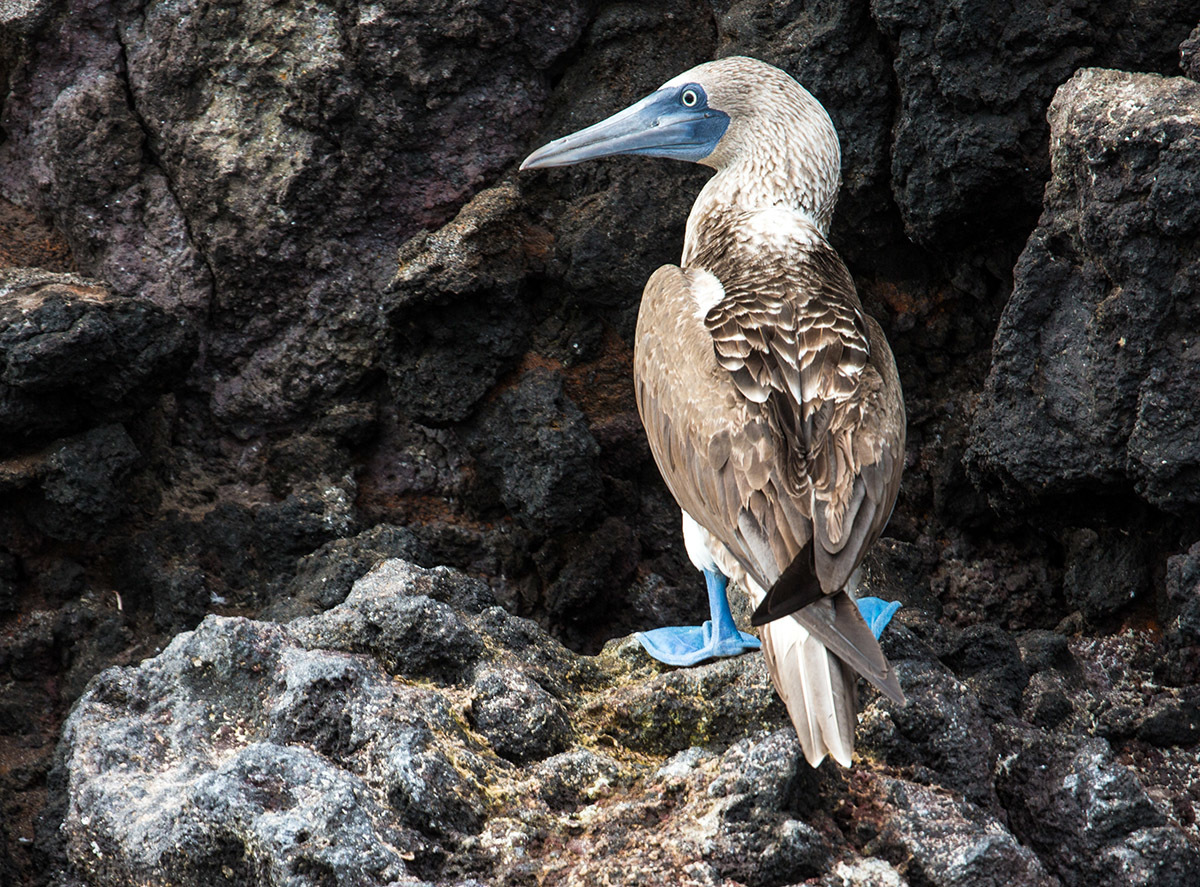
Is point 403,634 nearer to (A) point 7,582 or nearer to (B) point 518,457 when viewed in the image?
(B) point 518,457

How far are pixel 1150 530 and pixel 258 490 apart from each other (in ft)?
11.9

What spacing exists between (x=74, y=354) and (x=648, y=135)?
7.59 ft

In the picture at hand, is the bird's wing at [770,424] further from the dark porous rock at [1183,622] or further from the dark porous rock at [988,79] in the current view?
the dark porous rock at [1183,622]

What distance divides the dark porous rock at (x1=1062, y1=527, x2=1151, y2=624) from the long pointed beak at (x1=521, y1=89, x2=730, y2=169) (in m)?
2.11

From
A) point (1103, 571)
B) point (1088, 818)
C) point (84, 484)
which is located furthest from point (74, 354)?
point (1103, 571)

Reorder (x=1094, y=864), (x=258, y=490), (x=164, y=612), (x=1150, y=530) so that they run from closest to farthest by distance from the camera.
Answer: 1. (x=1094, y=864)
2. (x=1150, y=530)
3. (x=164, y=612)
4. (x=258, y=490)

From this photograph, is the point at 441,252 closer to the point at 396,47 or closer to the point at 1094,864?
the point at 396,47

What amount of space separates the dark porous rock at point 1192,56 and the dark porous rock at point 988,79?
59 cm

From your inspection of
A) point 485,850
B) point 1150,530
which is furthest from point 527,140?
point 485,850

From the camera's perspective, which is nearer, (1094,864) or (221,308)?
(1094,864)

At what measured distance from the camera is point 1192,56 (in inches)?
150

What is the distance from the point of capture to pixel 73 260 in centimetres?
536

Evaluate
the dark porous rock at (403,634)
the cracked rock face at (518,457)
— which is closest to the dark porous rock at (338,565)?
the cracked rock face at (518,457)

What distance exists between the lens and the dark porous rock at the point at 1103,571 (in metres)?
4.35
